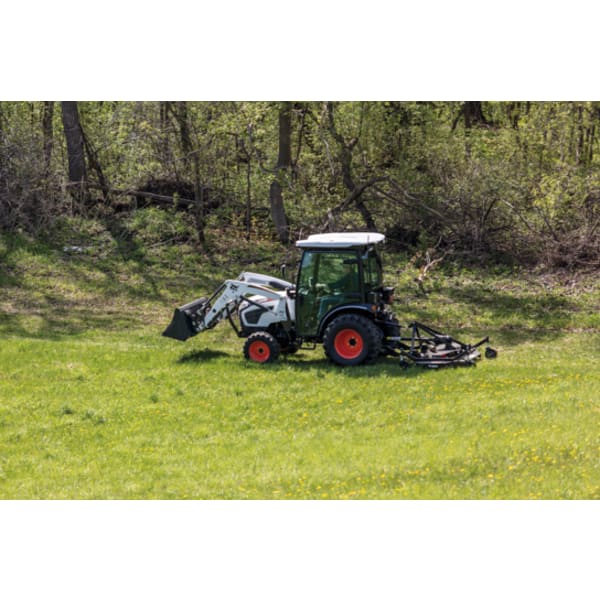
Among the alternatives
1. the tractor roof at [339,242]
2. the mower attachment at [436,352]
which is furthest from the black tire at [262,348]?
the mower attachment at [436,352]

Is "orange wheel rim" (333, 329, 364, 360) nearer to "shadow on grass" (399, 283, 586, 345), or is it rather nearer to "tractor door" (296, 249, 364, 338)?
"tractor door" (296, 249, 364, 338)

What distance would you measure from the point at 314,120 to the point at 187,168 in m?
4.70

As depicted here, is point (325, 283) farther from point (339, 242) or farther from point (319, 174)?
point (319, 174)

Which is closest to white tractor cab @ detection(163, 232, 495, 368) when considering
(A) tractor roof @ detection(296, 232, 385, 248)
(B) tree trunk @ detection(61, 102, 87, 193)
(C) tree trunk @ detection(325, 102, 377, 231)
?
(A) tractor roof @ detection(296, 232, 385, 248)

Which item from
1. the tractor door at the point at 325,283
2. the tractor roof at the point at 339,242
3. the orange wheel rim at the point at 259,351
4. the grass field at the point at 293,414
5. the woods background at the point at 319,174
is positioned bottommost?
the grass field at the point at 293,414

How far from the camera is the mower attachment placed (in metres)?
14.5

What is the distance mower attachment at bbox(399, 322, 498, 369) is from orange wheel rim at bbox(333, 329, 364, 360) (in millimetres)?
769

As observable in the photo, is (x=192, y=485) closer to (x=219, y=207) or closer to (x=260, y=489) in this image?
(x=260, y=489)

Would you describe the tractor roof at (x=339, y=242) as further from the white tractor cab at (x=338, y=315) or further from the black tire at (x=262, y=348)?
the black tire at (x=262, y=348)

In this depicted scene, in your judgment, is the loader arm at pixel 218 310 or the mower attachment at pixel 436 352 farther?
the loader arm at pixel 218 310

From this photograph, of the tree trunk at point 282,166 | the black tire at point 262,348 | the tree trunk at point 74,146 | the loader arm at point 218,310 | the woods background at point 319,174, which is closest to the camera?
the black tire at point 262,348

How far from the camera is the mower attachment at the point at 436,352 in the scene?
14463 millimetres

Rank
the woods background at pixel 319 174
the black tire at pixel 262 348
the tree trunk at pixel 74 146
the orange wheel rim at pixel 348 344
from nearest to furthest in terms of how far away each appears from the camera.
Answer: the orange wheel rim at pixel 348 344
the black tire at pixel 262 348
the woods background at pixel 319 174
the tree trunk at pixel 74 146

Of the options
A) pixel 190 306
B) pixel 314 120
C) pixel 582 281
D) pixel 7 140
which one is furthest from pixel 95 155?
pixel 582 281
